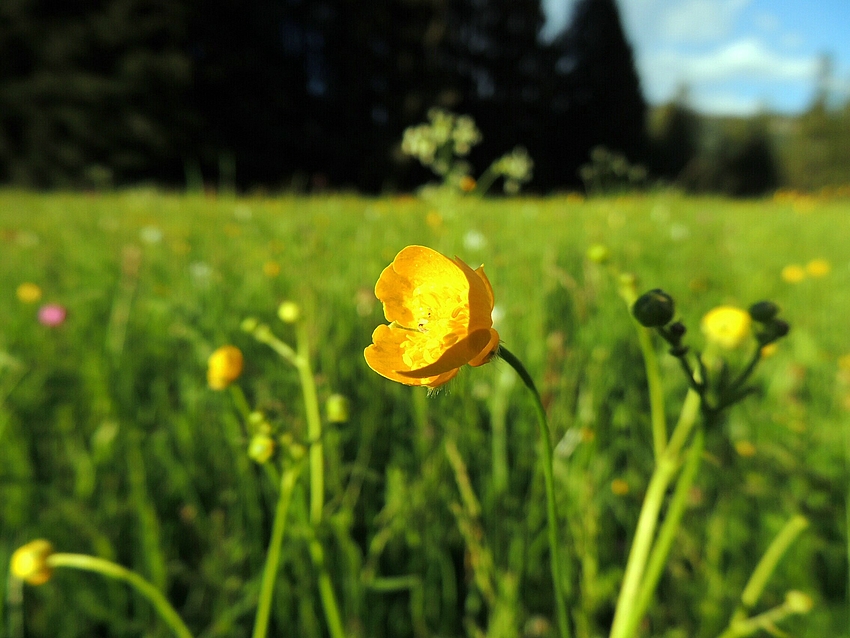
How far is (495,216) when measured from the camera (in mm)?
3191

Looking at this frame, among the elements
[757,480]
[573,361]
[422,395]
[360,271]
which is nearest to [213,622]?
[422,395]

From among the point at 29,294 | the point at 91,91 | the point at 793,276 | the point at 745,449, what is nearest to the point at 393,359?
the point at 745,449

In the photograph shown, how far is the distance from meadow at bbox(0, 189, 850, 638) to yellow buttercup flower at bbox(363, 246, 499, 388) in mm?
43

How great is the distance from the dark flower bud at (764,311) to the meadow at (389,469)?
0.53ft

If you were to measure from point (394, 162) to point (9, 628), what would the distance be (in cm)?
1265

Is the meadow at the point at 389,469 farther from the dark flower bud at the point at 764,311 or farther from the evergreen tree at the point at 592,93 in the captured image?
the evergreen tree at the point at 592,93

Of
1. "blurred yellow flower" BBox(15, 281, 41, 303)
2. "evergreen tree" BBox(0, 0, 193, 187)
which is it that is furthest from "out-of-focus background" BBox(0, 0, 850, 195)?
"blurred yellow flower" BBox(15, 281, 41, 303)

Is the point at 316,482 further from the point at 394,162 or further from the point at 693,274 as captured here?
the point at 394,162

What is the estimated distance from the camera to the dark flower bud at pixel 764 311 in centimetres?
46

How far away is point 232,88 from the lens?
38.4 feet

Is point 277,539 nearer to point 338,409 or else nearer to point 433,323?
point 338,409

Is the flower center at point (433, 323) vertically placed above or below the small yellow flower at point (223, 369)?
above

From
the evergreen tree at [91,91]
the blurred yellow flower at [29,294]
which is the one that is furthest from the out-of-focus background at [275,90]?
the blurred yellow flower at [29,294]

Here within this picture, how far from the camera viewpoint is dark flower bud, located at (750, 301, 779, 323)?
457 millimetres
